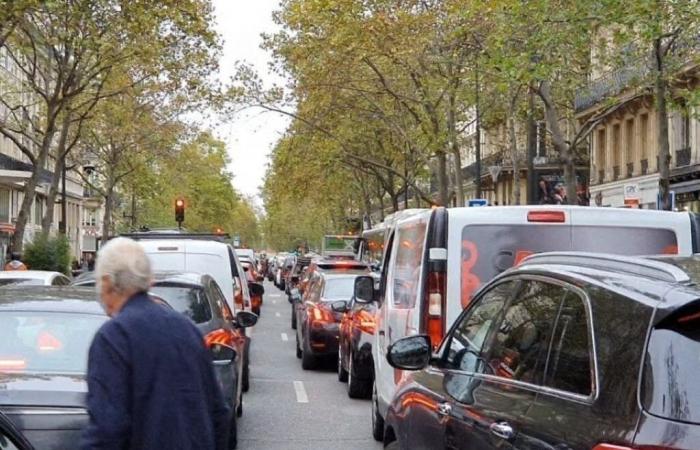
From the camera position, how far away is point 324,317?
17.5 metres

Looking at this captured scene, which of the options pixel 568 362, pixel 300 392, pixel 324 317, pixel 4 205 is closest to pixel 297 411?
pixel 300 392

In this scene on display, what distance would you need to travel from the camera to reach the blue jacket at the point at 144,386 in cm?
436

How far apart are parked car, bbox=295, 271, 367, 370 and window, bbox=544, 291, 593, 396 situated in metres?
12.8

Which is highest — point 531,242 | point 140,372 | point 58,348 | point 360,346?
point 531,242

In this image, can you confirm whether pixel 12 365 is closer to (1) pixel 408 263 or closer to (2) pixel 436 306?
(2) pixel 436 306

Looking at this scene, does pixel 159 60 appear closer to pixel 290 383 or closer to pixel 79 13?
pixel 79 13

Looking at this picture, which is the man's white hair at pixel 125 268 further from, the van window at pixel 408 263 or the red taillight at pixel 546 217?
the red taillight at pixel 546 217

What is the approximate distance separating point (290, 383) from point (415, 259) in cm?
761

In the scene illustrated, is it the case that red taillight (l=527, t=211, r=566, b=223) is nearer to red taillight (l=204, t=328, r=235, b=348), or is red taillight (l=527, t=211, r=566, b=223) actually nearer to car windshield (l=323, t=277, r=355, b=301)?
red taillight (l=204, t=328, r=235, b=348)

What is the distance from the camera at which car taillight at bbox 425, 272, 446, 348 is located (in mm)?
8461

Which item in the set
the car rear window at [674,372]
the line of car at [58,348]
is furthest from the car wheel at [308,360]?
the car rear window at [674,372]

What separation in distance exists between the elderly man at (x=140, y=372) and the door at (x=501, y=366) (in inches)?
43.1

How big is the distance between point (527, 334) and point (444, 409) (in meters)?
0.72

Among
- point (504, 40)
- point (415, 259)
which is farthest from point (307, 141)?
point (415, 259)
